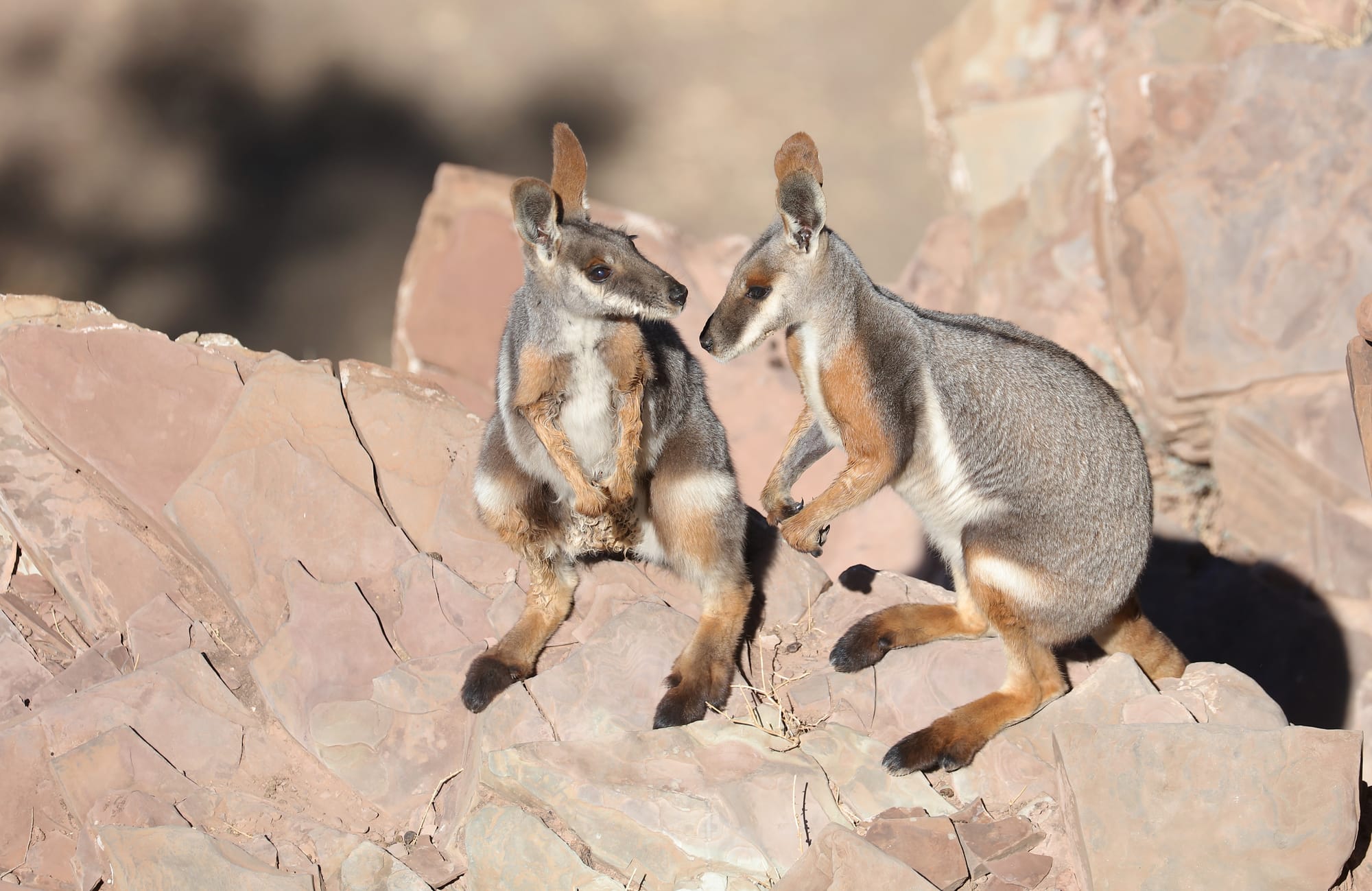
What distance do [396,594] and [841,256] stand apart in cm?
241

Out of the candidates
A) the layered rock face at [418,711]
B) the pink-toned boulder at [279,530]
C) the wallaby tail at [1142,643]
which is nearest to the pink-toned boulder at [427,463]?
the layered rock face at [418,711]

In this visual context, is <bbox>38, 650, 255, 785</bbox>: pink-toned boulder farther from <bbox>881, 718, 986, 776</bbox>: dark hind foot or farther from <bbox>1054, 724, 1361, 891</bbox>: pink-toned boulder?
<bbox>1054, 724, 1361, 891</bbox>: pink-toned boulder

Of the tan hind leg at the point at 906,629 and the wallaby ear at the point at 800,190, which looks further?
the tan hind leg at the point at 906,629

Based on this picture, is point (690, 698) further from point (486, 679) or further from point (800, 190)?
point (800, 190)

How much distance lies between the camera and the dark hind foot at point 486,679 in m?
4.60

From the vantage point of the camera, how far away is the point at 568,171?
15.4ft

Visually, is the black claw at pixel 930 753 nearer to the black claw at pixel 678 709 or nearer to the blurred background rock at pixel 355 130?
the black claw at pixel 678 709

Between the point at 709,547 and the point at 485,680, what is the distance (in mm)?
1014

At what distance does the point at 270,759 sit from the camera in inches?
184

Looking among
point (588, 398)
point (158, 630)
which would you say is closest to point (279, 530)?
point (158, 630)

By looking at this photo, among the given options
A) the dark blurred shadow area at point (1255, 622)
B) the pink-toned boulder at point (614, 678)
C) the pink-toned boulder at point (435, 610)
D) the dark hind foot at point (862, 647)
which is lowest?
the dark blurred shadow area at point (1255, 622)

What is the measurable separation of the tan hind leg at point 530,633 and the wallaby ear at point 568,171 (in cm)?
143

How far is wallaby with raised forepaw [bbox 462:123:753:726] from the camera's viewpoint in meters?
4.52

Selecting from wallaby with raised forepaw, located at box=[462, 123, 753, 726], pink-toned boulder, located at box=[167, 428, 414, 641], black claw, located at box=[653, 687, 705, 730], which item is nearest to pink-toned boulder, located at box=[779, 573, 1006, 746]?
wallaby with raised forepaw, located at box=[462, 123, 753, 726]
